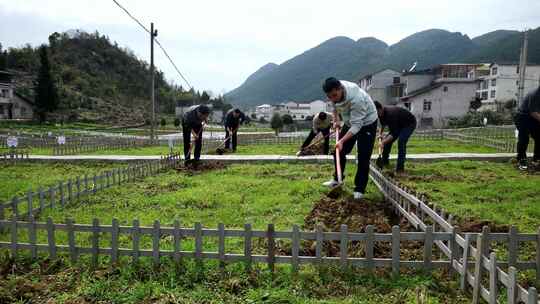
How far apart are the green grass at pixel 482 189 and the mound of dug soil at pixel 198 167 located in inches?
195

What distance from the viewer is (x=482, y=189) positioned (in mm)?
6898

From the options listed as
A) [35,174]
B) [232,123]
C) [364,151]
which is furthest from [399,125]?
[35,174]

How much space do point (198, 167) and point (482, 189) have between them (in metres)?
6.71

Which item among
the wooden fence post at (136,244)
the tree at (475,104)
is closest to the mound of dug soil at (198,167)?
the wooden fence post at (136,244)

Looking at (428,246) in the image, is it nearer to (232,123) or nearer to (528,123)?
(528,123)

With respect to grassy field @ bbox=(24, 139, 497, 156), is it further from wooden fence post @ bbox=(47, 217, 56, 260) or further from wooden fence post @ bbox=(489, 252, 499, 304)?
wooden fence post @ bbox=(489, 252, 499, 304)

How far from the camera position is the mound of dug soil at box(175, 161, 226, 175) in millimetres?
9564

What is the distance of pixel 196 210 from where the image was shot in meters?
5.82

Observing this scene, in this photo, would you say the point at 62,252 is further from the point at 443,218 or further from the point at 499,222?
the point at 499,222

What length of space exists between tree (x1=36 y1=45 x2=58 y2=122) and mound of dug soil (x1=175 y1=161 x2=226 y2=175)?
149 feet

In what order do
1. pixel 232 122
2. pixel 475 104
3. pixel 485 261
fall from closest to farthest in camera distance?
1. pixel 485 261
2. pixel 232 122
3. pixel 475 104

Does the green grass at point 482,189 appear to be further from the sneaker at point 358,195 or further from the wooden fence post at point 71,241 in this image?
the wooden fence post at point 71,241

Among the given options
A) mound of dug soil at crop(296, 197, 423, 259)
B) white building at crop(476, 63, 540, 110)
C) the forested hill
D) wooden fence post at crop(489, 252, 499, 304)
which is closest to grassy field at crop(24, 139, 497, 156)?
mound of dug soil at crop(296, 197, 423, 259)

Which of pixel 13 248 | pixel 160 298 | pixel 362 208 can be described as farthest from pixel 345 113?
pixel 13 248
